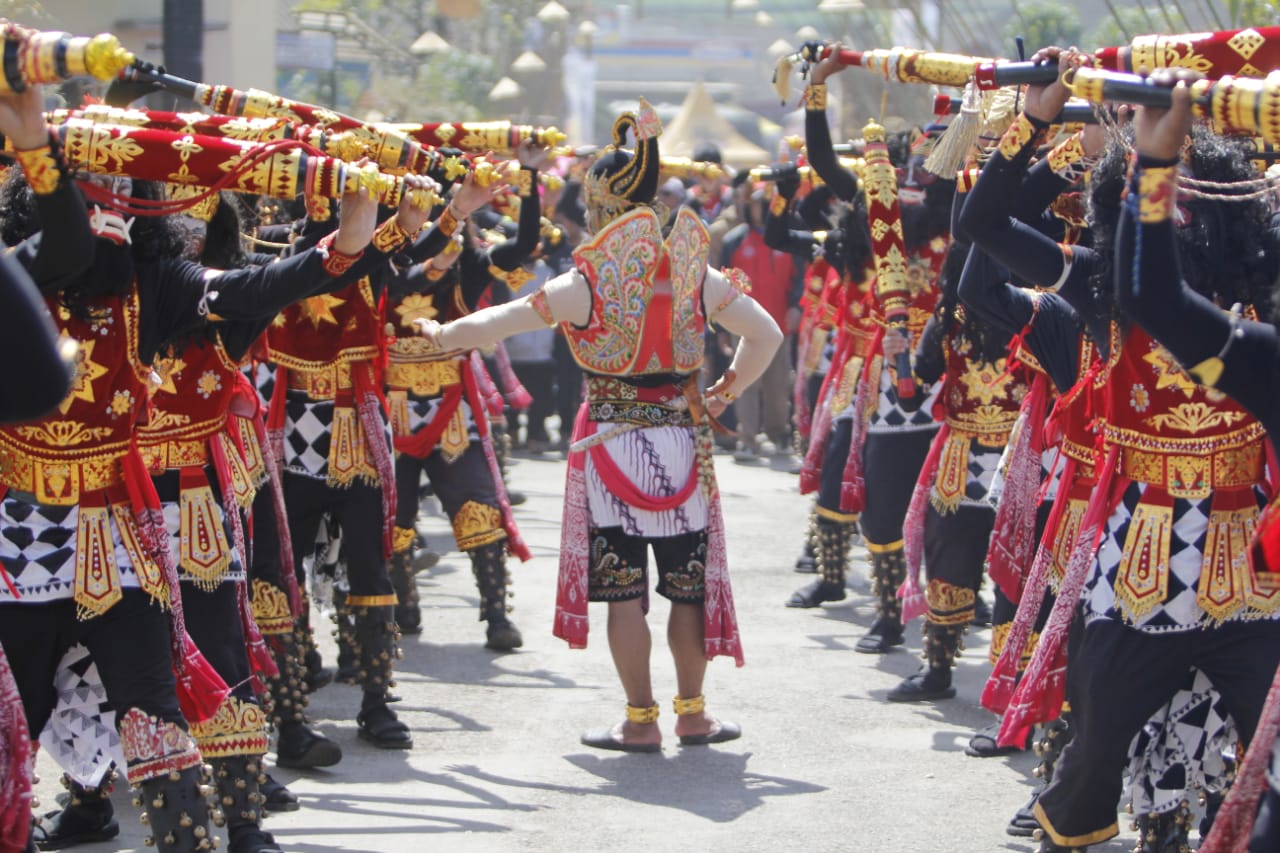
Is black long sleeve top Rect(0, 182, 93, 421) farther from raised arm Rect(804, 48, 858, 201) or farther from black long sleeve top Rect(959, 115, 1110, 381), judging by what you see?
raised arm Rect(804, 48, 858, 201)

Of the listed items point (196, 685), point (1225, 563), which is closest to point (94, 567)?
point (196, 685)

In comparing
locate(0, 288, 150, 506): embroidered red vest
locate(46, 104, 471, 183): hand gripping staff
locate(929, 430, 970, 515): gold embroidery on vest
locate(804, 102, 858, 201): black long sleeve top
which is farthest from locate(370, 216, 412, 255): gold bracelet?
locate(929, 430, 970, 515): gold embroidery on vest

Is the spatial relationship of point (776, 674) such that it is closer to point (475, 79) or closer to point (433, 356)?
point (433, 356)

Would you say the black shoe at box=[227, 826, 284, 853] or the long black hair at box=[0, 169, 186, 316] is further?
the black shoe at box=[227, 826, 284, 853]

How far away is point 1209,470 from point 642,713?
2.92m

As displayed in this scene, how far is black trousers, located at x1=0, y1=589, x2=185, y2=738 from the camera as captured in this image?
461 cm

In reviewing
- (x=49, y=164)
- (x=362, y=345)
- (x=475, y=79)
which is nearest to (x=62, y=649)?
(x=49, y=164)

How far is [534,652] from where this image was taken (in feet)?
28.5

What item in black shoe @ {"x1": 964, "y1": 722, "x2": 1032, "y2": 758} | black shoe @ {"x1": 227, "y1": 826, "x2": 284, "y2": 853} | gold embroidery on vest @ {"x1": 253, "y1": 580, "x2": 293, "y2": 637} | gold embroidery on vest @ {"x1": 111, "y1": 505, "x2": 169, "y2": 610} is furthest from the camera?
black shoe @ {"x1": 964, "y1": 722, "x2": 1032, "y2": 758}

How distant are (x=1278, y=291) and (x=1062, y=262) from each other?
0.88 m

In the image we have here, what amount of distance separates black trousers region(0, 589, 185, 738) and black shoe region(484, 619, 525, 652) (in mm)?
4007

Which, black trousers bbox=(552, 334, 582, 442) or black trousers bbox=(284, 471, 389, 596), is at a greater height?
black trousers bbox=(284, 471, 389, 596)

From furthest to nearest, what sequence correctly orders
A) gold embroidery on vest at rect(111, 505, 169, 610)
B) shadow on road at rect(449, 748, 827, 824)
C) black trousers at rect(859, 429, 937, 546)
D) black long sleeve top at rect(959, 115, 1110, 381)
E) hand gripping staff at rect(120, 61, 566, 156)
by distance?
black trousers at rect(859, 429, 937, 546), shadow on road at rect(449, 748, 827, 824), hand gripping staff at rect(120, 61, 566, 156), gold embroidery on vest at rect(111, 505, 169, 610), black long sleeve top at rect(959, 115, 1110, 381)

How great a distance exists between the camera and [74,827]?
5.70 meters
